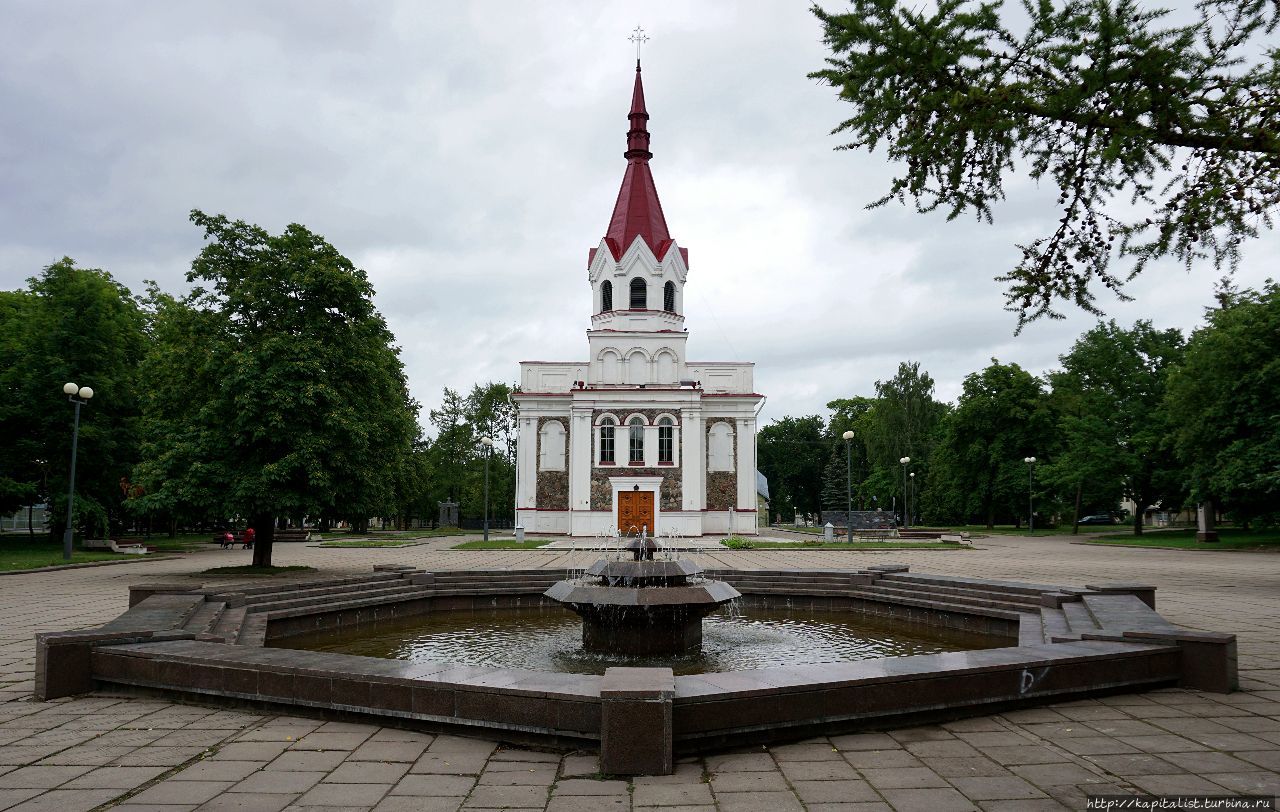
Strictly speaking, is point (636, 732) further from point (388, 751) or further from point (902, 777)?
point (388, 751)

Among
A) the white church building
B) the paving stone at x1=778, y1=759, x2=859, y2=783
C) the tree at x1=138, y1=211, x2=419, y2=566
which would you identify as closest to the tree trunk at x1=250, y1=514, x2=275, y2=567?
the tree at x1=138, y1=211, x2=419, y2=566

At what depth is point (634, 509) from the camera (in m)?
38.3

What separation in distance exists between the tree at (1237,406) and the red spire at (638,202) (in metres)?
24.6

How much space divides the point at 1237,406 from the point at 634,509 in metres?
25.4

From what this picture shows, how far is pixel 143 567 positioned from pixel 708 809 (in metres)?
23.5

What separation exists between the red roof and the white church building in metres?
0.07

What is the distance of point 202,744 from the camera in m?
5.63

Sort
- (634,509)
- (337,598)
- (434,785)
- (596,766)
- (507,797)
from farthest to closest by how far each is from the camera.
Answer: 1. (634,509)
2. (337,598)
3. (596,766)
4. (434,785)
5. (507,797)

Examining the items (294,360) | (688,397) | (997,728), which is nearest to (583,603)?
(997,728)

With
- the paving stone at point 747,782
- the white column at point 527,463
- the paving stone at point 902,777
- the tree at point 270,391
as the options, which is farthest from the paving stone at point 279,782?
the white column at point 527,463

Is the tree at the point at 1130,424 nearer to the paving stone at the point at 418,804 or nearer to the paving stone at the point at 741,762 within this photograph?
the paving stone at the point at 741,762

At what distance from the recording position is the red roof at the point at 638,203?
4034 cm

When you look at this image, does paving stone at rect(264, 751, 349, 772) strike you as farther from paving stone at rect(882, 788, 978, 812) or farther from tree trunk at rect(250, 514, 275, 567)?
tree trunk at rect(250, 514, 275, 567)

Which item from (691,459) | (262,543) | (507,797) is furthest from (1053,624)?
(691,459)
